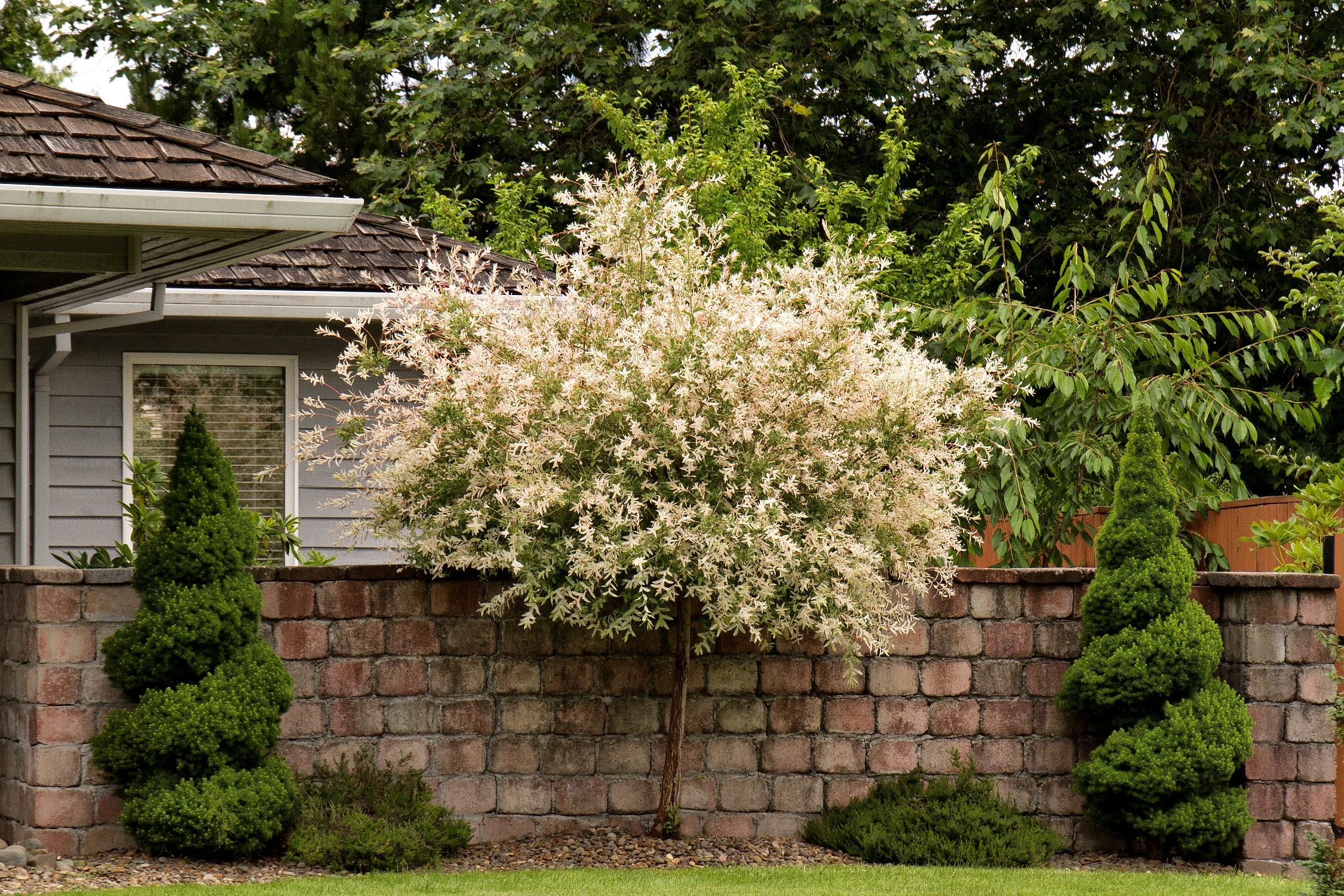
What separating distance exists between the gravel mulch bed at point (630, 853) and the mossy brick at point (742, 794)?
0.16m

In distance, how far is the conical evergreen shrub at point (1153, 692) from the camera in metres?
6.58

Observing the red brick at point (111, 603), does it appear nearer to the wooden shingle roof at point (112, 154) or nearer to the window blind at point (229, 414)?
the wooden shingle roof at point (112, 154)

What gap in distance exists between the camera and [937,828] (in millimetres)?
6559

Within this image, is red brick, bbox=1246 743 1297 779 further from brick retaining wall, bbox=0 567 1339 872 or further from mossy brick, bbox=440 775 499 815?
mossy brick, bbox=440 775 499 815

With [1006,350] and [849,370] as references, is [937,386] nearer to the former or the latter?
[849,370]

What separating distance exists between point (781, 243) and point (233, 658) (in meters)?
8.27

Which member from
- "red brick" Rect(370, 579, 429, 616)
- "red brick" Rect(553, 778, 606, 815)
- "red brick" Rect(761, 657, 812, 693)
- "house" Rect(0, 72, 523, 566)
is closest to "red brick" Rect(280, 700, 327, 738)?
"red brick" Rect(370, 579, 429, 616)

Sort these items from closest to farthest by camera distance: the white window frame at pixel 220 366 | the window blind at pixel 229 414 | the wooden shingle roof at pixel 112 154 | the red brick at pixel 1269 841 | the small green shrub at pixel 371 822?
the wooden shingle roof at pixel 112 154 < the small green shrub at pixel 371 822 < the red brick at pixel 1269 841 < the white window frame at pixel 220 366 < the window blind at pixel 229 414

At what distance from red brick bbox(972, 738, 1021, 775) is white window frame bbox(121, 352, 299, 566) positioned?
4.40 meters

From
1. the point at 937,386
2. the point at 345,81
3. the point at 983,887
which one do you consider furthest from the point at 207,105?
the point at 983,887

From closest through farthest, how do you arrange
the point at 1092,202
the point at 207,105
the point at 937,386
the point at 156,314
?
the point at 937,386
the point at 156,314
the point at 1092,202
the point at 207,105

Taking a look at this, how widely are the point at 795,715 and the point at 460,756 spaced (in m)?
1.69

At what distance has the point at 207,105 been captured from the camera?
1582 centimetres

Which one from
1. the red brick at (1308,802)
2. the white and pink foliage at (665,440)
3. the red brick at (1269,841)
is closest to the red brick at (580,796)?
the white and pink foliage at (665,440)
